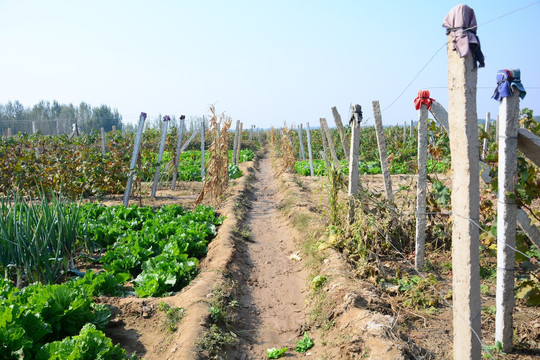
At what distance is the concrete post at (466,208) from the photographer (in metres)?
2.53

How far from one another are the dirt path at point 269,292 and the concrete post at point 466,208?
187cm

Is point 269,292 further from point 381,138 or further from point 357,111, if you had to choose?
point 357,111

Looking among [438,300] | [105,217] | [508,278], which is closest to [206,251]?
[105,217]

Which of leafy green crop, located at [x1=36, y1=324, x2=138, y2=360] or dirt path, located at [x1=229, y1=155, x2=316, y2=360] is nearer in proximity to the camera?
leafy green crop, located at [x1=36, y1=324, x2=138, y2=360]

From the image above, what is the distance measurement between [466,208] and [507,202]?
732 millimetres

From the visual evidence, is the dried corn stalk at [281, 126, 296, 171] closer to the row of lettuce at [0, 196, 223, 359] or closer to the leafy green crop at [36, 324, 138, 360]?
the row of lettuce at [0, 196, 223, 359]

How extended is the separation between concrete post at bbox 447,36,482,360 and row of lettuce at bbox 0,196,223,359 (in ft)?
8.29

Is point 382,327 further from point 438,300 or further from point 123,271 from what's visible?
point 123,271

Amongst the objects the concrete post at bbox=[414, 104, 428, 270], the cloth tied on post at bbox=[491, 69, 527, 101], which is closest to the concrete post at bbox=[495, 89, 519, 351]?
the cloth tied on post at bbox=[491, 69, 527, 101]

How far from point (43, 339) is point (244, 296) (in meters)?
2.44

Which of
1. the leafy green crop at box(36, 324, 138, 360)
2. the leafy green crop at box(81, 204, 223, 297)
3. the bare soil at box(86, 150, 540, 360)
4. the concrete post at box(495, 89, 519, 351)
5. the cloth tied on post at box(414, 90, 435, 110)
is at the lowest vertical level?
the bare soil at box(86, 150, 540, 360)

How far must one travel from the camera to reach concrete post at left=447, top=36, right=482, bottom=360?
253 centimetres

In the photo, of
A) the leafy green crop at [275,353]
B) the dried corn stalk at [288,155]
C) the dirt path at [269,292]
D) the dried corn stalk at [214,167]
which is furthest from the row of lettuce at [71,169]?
the leafy green crop at [275,353]

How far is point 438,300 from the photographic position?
4.48 m
